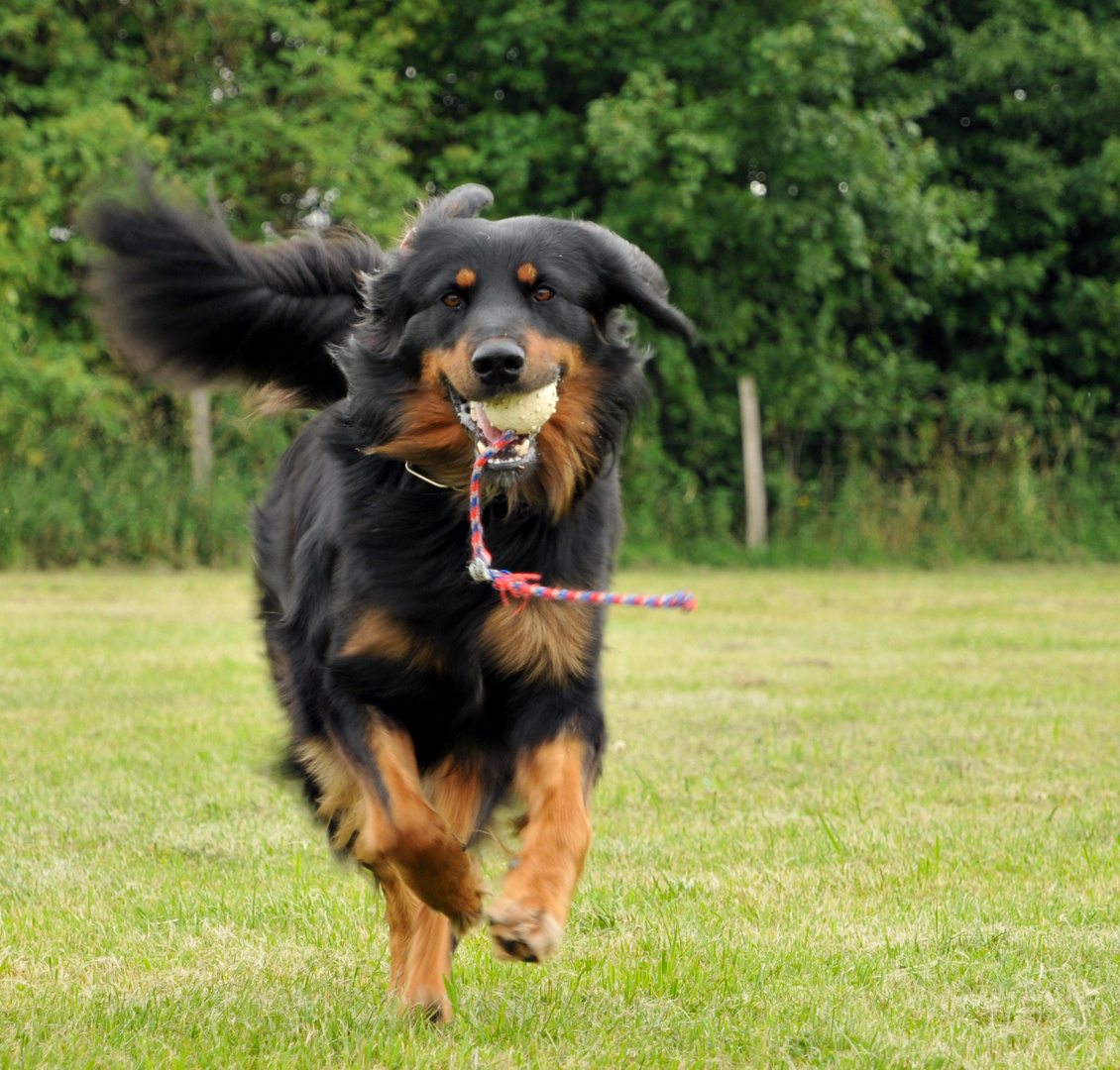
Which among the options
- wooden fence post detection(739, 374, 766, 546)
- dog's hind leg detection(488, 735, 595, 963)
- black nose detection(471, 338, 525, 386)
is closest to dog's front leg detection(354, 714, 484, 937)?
dog's hind leg detection(488, 735, 595, 963)

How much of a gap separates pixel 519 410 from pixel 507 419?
0.03 metres

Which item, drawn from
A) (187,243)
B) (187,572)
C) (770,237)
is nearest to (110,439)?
(187,572)

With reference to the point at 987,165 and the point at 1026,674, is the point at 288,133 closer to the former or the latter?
the point at 987,165

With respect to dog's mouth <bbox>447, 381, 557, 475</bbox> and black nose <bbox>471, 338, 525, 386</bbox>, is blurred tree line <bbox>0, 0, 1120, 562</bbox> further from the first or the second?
black nose <bbox>471, 338, 525, 386</bbox>

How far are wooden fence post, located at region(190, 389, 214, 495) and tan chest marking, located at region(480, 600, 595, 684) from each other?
11878mm

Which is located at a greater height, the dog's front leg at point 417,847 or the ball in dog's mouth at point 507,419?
the ball in dog's mouth at point 507,419

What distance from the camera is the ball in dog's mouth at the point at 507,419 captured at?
3186mm

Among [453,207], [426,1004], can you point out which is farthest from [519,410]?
[426,1004]

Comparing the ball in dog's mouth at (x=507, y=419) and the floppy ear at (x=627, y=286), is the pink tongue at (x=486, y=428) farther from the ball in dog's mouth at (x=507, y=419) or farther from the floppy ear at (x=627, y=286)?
the floppy ear at (x=627, y=286)

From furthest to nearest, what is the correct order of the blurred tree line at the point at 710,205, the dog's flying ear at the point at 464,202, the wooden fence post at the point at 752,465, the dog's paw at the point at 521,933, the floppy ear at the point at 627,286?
the wooden fence post at the point at 752,465
the blurred tree line at the point at 710,205
the dog's flying ear at the point at 464,202
the floppy ear at the point at 627,286
the dog's paw at the point at 521,933

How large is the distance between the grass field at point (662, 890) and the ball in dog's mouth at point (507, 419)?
117 cm

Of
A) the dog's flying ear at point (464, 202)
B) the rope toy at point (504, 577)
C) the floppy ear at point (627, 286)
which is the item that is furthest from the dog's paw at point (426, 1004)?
the dog's flying ear at point (464, 202)

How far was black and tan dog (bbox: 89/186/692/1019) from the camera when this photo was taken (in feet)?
9.88

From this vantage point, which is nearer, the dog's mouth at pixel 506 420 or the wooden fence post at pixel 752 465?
the dog's mouth at pixel 506 420
